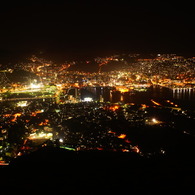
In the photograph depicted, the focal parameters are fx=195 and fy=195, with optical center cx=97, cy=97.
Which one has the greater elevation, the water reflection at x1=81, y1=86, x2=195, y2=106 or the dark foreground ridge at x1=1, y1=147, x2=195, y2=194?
the dark foreground ridge at x1=1, y1=147, x2=195, y2=194

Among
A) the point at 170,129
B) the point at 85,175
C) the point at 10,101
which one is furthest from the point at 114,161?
the point at 10,101

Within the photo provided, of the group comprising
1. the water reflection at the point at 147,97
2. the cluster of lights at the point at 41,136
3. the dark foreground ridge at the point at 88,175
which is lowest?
the water reflection at the point at 147,97

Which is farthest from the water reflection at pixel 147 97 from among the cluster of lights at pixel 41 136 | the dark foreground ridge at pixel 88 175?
the dark foreground ridge at pixel 88 175

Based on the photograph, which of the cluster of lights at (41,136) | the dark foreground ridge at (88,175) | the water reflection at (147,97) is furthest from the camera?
the water reflection at (147,97)

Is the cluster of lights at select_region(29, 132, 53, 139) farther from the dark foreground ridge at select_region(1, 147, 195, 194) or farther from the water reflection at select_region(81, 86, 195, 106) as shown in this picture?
the water reflection at select_region(81, 86, 195, 106)

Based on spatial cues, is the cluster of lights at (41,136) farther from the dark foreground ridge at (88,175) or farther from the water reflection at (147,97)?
the water reflection at (147,97)

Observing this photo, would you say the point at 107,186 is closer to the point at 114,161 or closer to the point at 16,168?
the point at 114,161

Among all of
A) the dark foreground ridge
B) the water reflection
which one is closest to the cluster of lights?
the dark foreground ridge

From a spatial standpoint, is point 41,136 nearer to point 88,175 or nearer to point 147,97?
point 88,175

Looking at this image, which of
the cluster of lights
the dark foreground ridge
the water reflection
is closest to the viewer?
the dark foreground ridge
